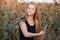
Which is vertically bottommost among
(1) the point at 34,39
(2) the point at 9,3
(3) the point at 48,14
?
(1) the point at 34,39

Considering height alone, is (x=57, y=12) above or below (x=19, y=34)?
above

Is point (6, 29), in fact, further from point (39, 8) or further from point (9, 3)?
point (39, 8)

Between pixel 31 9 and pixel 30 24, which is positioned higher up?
pixel 31 9

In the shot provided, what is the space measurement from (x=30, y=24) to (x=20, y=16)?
0.46 feet

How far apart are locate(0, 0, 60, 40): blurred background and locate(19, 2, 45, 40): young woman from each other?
0.04 metres

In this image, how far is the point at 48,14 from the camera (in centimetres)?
184

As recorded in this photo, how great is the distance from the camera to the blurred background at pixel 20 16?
1.77m

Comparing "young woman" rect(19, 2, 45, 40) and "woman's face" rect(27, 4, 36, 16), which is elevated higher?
"woman's face" rect(27, 4, 36, 16)

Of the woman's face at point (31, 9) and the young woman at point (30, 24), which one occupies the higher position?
Answer: the woman's face at point (31, 9)

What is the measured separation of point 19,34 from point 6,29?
0.15 metres

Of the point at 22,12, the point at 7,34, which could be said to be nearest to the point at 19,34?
the point at 7,34

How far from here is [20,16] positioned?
1.80 meters

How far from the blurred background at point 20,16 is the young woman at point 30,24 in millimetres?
44

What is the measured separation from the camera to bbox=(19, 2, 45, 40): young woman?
1800 millimetres
